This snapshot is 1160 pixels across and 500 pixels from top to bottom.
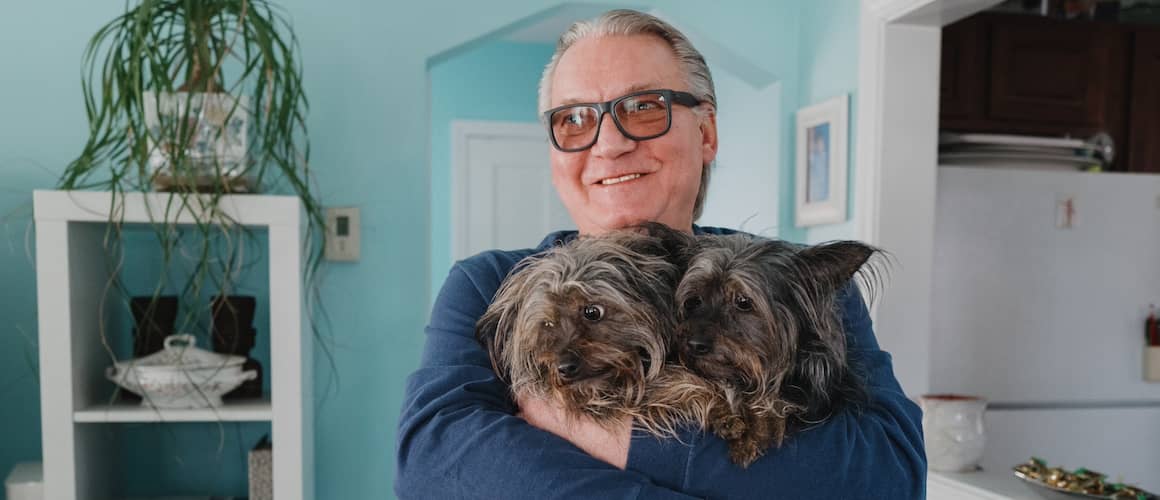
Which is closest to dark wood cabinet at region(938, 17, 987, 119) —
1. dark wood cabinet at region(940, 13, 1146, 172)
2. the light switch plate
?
dark wood cabinet at region(940, 13, 1146, 172)

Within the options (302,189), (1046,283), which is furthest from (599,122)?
(1046,283)

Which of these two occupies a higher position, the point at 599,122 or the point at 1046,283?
the point at 599,122

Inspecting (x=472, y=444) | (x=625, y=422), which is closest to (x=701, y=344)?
(x=625, y=422)

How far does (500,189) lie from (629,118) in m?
4.24

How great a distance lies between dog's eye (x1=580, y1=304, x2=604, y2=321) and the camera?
0.91 metres

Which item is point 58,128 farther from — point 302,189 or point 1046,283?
point 1046,283

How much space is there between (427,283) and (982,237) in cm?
178

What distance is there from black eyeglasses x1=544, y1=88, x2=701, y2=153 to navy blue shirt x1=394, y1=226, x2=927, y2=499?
1.03 ft

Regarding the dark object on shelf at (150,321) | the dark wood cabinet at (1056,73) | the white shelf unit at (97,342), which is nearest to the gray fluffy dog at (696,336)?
the white shelf unit at (97,342)

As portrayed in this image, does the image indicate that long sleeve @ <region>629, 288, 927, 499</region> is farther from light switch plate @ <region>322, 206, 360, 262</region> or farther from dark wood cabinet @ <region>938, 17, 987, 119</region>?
dark wood cabinet @ <region>938, 17, 987, 119</region>

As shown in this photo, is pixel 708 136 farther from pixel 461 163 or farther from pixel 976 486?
pixel 461 163

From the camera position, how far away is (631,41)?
1173 millimetres

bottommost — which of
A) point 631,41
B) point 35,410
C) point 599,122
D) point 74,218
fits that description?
point 35,410

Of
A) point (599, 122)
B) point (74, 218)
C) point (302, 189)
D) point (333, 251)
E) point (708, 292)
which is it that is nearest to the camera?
point (708, 292)
